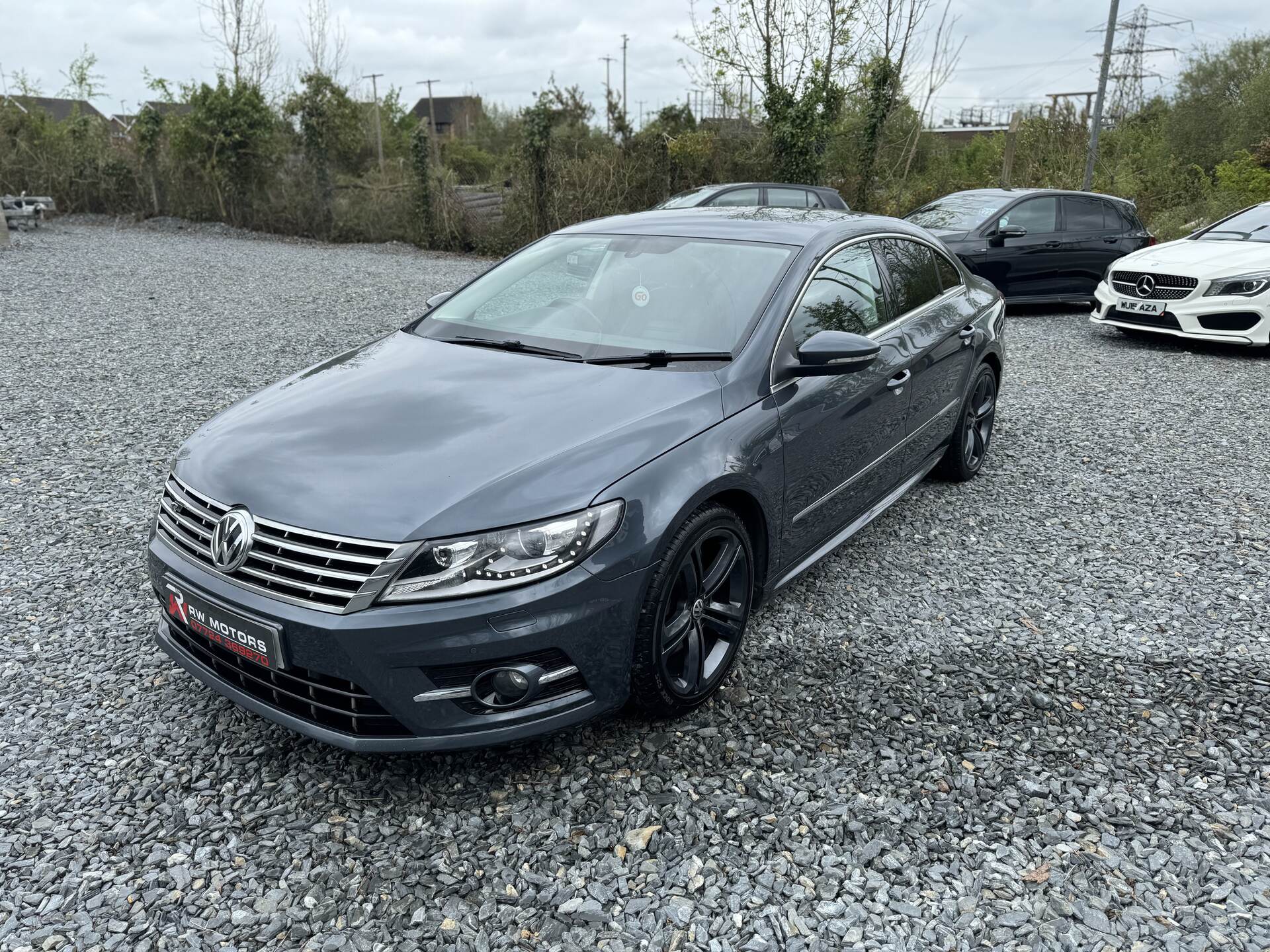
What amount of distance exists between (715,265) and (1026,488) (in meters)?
2.81

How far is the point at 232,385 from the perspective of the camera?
7512 millimetres

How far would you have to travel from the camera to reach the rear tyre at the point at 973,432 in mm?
5258

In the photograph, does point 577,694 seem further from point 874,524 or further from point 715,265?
point 874,524

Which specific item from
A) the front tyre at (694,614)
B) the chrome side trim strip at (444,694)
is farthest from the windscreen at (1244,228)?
the chrome side trim strip at (444,694)

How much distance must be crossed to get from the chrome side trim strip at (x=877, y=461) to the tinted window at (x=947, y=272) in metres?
0.65

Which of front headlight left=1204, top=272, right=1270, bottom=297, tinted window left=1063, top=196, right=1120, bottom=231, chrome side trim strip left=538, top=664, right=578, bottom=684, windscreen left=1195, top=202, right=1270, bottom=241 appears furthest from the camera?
tinted window left=1063, top=196, right=1120, bottom=231

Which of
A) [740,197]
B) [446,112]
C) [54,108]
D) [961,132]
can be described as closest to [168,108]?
[54,108]

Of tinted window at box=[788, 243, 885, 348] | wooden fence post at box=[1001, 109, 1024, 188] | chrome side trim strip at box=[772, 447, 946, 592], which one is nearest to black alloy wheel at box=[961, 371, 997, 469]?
chrome side trim strip at box=[772, 447, 946, 592]

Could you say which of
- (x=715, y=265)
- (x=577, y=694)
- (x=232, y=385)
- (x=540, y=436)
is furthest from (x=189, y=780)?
(x=232, y=385)

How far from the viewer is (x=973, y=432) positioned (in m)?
5.46

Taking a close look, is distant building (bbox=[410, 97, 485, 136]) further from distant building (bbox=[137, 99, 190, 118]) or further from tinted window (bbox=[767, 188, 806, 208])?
tinted window (bbox=[767, 188, 806, 208])

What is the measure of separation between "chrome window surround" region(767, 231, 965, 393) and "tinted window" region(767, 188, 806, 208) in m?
7.96

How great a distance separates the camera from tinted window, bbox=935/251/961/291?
4977mm

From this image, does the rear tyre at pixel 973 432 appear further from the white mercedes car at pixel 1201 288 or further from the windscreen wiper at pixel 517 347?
the white mercedes car at pixel 1201 288
